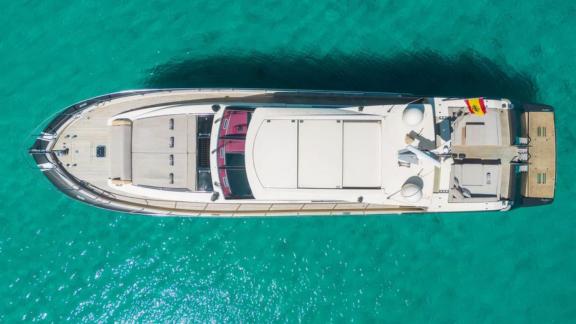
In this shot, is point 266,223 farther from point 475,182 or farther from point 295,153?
point 475,182

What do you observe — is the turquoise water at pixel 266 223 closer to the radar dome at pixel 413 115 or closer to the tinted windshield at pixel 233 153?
the tinted windshield at pixel 233 153

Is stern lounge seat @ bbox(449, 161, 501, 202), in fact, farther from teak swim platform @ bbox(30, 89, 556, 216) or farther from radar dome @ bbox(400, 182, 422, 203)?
radar dome @ bbox(400, 182, 422, 203)

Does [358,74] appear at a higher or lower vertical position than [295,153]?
higher

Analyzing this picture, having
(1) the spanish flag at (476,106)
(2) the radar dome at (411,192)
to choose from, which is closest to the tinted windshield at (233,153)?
(2) the radar dome at (411,192)

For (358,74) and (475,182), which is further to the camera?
(358,74)

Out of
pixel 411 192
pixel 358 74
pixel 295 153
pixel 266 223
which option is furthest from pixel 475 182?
pixel 266 223

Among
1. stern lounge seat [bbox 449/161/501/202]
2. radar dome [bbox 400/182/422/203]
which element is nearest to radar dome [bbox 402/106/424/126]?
radar dome [bbox 400/182/422/203]
